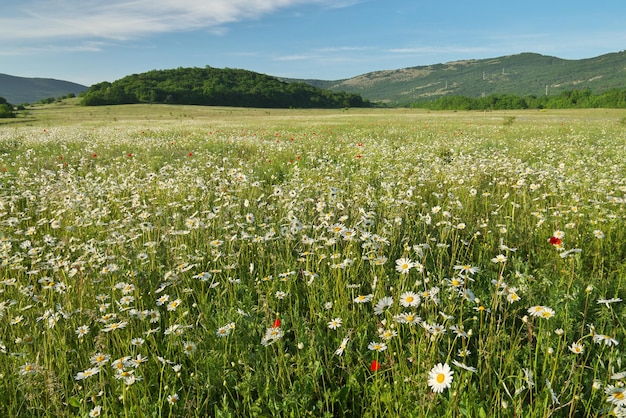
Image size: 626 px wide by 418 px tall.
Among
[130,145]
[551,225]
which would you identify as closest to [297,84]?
[130,145]

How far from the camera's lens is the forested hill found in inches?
3586

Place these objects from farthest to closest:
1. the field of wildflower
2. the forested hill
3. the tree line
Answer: the forested hill
the tree line
the field of wildflower

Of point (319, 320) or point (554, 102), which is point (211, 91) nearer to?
point (554, 102)

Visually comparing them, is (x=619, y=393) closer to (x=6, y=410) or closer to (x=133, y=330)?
(x=133, y=330)

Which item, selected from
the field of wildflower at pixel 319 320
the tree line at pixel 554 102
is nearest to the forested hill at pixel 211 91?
the tree line at pixel 554 102

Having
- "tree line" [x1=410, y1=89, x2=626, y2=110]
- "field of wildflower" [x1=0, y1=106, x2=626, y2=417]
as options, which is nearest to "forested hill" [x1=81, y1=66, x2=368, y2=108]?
"tree line" [x1=410, y1=89, x2=626, y2=110]

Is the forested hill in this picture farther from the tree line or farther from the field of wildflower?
the field of wildflower

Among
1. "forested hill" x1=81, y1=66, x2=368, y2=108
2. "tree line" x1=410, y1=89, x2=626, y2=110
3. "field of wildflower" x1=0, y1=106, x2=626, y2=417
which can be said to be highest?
"forested hill" x1=81, y1=66, x2=368, y2=108

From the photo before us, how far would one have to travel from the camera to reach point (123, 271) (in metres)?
3.44

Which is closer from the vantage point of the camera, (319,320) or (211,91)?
(319,320)

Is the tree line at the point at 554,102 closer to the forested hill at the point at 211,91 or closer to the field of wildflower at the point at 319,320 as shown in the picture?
the forested hill at the point at 211,91

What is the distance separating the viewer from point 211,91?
10669 cm

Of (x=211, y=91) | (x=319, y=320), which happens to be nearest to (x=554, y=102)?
(x=211, y=91)

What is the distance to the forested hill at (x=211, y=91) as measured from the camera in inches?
3586
